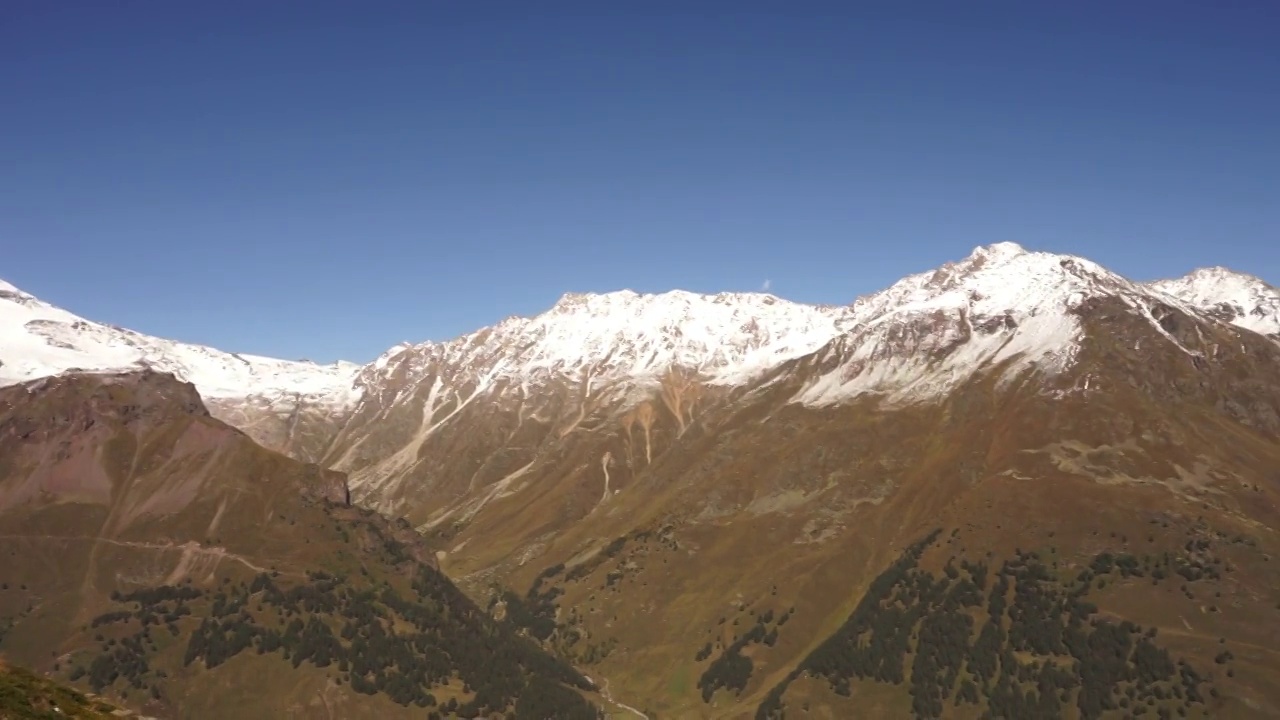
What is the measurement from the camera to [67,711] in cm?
9250

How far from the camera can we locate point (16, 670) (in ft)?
345

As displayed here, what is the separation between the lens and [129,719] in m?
110

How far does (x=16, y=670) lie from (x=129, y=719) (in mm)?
13052

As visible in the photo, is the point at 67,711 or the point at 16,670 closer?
the point at 67,711

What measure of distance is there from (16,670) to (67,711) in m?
18.3

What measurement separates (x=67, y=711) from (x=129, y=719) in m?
19.3

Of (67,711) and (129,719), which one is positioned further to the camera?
(129,719)
